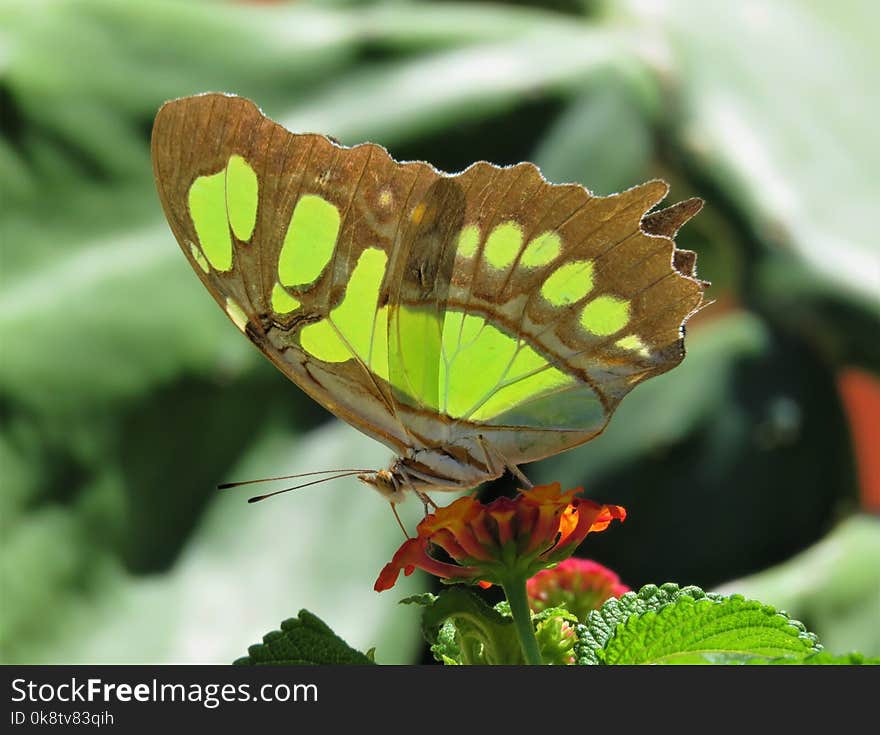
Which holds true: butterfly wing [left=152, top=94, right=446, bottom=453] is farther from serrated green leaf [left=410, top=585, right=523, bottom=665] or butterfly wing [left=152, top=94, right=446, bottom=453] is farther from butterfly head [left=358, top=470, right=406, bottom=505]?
serrated green leaf [left=410, top=585, right=523, bottom=665]

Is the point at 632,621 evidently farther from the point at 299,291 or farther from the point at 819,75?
the point at 819,75

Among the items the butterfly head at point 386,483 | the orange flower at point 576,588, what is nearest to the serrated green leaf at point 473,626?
the orange flower at point 576,588

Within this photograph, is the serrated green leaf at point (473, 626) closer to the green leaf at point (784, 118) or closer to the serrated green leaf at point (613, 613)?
the serrated green leaf at point (613, 613)

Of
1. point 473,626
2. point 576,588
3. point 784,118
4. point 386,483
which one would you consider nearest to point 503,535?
point 473,626

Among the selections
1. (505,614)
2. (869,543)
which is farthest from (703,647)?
(869,543)

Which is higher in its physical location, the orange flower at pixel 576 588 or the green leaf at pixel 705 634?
the orange flower at pixel 576 588

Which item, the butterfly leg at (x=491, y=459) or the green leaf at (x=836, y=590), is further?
the green leaf at (x=836, y=590)
